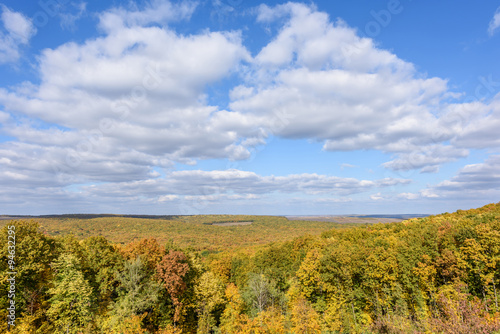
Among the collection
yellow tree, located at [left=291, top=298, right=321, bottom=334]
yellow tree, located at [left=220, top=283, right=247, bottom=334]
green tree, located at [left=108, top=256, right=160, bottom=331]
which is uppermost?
green tree, located at [left=108, top=256, right=160, bottom=331]

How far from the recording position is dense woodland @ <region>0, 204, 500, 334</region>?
33906mm

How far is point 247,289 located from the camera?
5522 cm

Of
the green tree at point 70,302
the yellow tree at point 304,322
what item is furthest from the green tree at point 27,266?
the yellow tree at point 304,322

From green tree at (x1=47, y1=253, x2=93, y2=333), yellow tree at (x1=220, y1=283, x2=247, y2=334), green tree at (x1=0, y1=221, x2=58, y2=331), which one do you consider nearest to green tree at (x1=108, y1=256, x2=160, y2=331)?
green tree at (x1=47, y1=253, x2=93, y2=333)

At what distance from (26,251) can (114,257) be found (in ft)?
37.7

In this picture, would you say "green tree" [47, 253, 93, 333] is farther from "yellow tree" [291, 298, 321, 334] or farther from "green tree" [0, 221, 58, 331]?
"yellow tree" [291, 298, 321, 334]

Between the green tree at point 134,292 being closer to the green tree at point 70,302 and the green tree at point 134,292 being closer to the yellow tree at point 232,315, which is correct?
the green tree at point 70,302

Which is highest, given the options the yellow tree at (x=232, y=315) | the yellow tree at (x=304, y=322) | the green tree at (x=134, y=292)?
the green tree at (x=134, y=292)

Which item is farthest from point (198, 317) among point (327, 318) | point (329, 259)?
point (329, 259)

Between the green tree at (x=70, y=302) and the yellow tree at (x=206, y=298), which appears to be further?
the yellow tree at (x=206, y=298)

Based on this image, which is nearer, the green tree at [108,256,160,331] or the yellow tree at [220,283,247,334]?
the green tree at [108,256,160,331]

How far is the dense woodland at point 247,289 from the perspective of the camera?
33.9 meters

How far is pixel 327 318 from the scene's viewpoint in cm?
4666

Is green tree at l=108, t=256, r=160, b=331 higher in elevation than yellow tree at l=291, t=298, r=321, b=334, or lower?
higher
